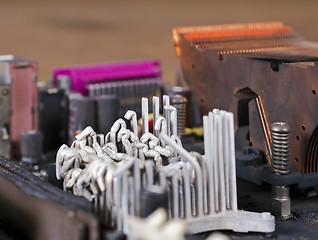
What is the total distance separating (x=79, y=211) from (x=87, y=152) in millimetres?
A: 943

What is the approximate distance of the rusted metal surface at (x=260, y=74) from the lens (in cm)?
459

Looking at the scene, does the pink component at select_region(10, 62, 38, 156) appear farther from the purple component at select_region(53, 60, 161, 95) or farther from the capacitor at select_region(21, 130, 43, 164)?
the purple component at select_region(53, 60, 161, 95)

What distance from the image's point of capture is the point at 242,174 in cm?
481

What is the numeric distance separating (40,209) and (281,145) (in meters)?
1.55

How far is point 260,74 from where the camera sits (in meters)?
4.89

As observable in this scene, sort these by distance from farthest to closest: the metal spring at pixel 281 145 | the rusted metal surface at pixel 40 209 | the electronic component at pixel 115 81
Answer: the electronic component at pixel 115 81, the metal spring at pixel 281 145, the rusted metal surface at pixel 40 209

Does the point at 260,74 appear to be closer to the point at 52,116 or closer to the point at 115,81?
the point at 52,116

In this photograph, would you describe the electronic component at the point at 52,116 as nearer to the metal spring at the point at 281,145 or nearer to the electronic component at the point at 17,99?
the electronic component at the point at 17,99

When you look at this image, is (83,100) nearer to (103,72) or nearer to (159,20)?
(103,72)

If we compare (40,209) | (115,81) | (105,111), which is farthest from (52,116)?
(40,209)

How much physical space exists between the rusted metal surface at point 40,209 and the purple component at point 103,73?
294cm

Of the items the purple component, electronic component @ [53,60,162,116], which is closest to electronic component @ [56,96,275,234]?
electronic component @ [53,60,162,116]

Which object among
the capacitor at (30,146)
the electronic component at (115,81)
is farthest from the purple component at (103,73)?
the capacitor at (30,146)

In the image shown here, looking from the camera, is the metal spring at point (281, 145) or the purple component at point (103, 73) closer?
the metal spring at point (281, 145)
